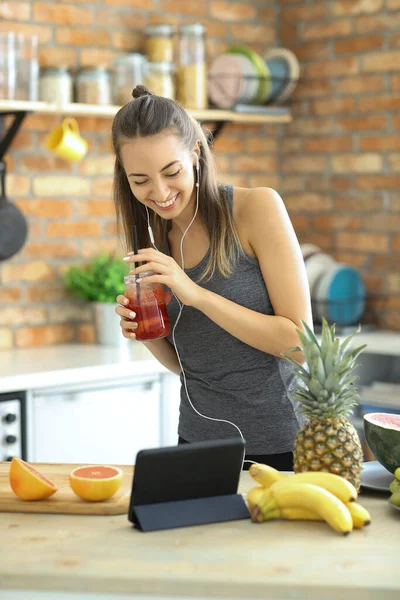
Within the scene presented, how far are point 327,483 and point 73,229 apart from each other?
2.45m

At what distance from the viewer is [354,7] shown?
13.8 ft

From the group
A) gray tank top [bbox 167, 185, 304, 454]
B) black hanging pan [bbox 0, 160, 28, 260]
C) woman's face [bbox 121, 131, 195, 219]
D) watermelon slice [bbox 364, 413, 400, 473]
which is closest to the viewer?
watermelon slice [bbox 364, 413, 400, 473]

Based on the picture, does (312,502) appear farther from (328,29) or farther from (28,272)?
(328,29)

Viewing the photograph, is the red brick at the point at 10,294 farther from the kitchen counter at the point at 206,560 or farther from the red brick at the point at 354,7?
the kitchen counter at the point at 206,560

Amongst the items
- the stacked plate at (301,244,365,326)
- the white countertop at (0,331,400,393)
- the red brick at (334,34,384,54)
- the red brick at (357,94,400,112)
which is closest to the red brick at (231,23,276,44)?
the red brick at (334,34,384,54)

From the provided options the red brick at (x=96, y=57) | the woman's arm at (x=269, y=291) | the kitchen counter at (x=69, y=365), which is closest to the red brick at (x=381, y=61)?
the red brick at (x=96, y=57)

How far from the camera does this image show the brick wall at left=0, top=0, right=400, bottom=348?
377cm

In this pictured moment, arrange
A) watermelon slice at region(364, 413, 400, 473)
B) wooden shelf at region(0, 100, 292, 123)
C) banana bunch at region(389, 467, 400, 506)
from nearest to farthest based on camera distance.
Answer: banana bunch at region(389, 467, 400, 506), watermelon slice at region(364, 413, 400, 473), wooden shelf at region(0, 100, 292, 123)

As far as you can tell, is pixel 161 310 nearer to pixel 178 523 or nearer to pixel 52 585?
pixel 178 523

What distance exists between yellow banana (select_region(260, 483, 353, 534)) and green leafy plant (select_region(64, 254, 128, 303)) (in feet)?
7.05

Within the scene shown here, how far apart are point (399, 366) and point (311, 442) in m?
2.23

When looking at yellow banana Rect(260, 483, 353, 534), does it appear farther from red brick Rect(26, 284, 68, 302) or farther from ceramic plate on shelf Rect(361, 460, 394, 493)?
red brick Rect(26, 284, 68, 302)

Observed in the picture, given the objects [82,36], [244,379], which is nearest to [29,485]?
[244,379]

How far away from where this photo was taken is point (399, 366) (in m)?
3.87
